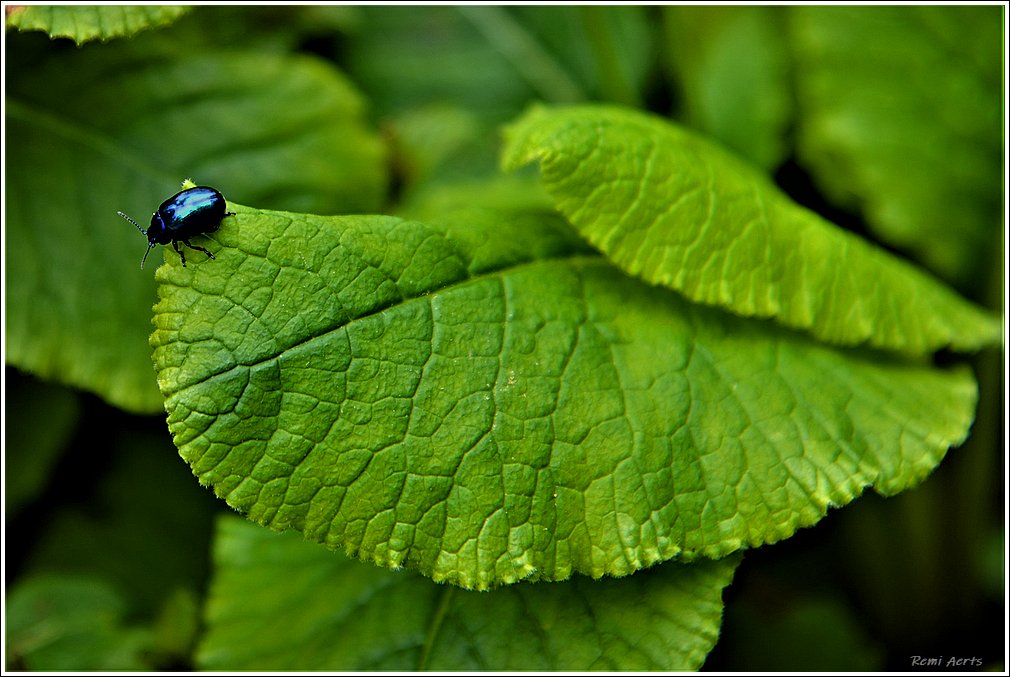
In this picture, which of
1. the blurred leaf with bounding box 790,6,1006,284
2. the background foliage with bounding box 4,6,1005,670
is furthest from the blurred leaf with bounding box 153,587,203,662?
the blurred leaf with bounding box 790,6,1006,284

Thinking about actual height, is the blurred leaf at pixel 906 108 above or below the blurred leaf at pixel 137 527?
above

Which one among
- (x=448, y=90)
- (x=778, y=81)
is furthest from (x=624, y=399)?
(x=448, y=90)

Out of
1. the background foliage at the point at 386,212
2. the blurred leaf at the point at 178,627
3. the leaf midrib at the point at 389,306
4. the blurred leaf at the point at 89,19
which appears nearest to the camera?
the leaf midrib at the point at 389,306

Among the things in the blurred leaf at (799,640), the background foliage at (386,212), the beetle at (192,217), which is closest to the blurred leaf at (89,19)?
the background foliage at (386,212)

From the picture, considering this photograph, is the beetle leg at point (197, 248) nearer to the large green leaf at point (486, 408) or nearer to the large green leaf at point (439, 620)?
the large green leaf at point (486, 408)

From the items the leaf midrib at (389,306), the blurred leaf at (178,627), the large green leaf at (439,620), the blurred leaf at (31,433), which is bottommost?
the blurred leaf at (178,627)

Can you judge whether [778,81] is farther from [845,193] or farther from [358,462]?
[358,462]
